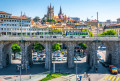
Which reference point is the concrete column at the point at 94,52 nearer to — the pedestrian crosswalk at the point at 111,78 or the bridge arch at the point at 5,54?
the pedestrian crosswalk at the point at 111,78

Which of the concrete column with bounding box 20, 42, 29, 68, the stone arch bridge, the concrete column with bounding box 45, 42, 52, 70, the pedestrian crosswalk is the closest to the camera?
the pedestrian crosswalk

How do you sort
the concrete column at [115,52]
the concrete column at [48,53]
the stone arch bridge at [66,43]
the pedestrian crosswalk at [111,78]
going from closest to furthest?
the pedestrian crosswalk at [111,78] → the stone arch bridge at [66,43] → the concrete column at [48,53] → the concrete column at [115,52]

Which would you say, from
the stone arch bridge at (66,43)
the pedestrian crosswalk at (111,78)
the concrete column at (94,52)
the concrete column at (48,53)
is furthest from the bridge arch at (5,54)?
the pedestrian crosswalk at (111,78)

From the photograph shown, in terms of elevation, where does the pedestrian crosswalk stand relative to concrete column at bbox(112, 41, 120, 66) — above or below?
below

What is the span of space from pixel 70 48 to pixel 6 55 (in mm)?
27230

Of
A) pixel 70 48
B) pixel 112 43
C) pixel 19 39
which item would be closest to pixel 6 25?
pixel 19 39

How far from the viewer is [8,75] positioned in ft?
149

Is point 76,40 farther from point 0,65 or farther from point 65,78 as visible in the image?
point 0,65

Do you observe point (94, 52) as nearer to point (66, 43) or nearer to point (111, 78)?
point (66, 43)

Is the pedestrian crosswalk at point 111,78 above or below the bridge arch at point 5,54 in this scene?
below

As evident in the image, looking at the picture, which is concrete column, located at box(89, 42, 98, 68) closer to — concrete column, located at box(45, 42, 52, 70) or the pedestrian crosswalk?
the pedestrian crosswalk

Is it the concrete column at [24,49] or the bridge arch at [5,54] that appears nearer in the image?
the concrete column at [24,49]

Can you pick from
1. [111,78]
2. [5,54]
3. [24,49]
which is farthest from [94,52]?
[5,54]

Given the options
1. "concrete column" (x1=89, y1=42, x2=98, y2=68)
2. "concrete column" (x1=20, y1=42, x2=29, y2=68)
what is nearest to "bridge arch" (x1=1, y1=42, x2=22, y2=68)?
"concrete column" (x1=20, y1=42, x2=29, y2=68)
